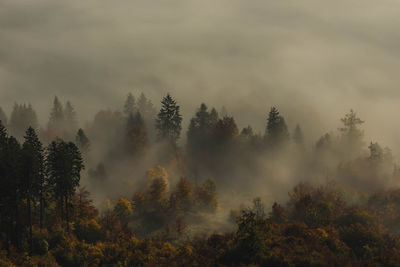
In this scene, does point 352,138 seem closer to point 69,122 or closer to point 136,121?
point 136,121

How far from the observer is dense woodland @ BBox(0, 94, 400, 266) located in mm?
47656

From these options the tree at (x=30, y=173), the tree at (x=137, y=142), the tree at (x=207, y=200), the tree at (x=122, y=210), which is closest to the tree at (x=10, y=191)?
the tree at (x=30, y=173)

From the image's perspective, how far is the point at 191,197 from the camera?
85938 millimetres

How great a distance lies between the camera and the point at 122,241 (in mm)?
56000

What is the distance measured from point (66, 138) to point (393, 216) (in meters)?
103

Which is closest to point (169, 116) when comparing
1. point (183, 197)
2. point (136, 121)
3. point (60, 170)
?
point (136, 121)

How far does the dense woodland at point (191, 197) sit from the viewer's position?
156ft

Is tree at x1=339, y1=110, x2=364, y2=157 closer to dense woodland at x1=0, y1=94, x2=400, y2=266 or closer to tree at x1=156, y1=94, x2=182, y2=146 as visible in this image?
dense woodland at x1=0, y1=94, x2=400, y2=266

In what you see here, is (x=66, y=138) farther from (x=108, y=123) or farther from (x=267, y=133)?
(x=267, y=133)

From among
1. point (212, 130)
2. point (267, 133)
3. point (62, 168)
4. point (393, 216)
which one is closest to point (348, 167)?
point (267, 133)

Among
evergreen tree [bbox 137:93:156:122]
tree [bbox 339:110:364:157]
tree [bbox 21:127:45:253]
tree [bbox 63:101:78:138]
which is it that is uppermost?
evergreen tree [bbox 137:93:156:122]

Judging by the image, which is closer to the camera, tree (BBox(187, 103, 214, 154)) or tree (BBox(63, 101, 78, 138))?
tree (BBox(187, 103, 214, 154))

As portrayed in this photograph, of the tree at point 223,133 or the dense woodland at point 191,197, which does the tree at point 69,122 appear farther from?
the tree at point 223,133

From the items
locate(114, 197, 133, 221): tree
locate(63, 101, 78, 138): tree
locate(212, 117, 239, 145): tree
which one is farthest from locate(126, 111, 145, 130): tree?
locate(114, 197, 133, 221): tree
